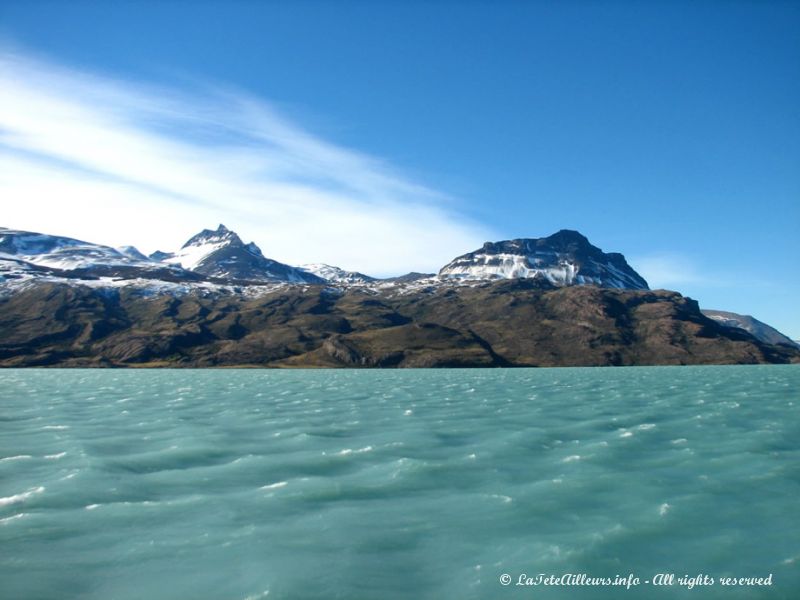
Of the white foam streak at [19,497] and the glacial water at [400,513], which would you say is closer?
the glacial water at [400,513]

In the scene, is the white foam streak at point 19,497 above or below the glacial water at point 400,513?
below

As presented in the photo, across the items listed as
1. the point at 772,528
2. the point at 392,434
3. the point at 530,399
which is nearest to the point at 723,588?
the point at 772,528

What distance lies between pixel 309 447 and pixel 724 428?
27261mm

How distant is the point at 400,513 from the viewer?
21594 millimetres

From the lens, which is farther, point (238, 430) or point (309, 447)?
point (238, 430)

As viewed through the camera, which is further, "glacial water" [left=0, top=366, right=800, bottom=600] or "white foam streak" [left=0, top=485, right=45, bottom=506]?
"white foam streak" [left=0, top=485, right=45, bottom=506]

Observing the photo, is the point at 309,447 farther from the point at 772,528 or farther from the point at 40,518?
the point at 772,528

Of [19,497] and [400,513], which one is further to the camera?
[19,497]

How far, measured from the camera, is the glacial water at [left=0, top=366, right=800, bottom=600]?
1622 centimetres

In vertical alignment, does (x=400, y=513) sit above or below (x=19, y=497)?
above

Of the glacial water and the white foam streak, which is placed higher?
the glacial water

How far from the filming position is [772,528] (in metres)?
19.6

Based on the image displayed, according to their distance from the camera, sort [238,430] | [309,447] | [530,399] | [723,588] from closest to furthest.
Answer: [723,588]
[309,447]
[238,430]
[530,399]

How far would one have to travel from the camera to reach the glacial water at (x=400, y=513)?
53.2 feet
